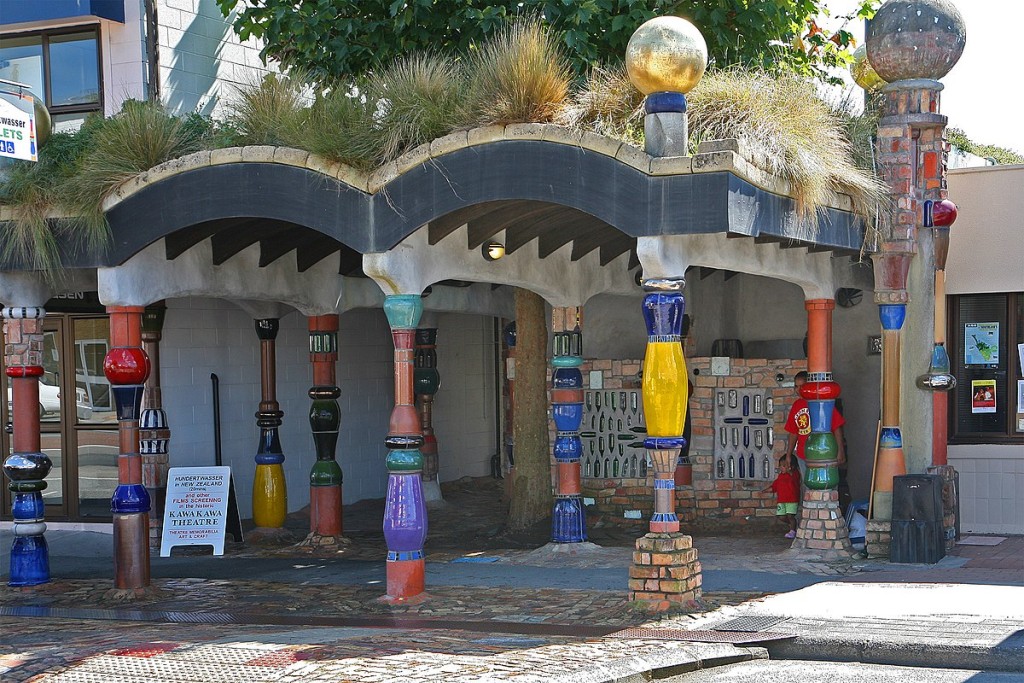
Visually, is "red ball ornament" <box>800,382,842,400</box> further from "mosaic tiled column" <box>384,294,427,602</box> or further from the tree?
"mosaic tiled column" <box>384,294,427,602</box>

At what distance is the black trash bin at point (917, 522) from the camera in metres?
9.70

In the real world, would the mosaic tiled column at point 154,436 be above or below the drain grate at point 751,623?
above

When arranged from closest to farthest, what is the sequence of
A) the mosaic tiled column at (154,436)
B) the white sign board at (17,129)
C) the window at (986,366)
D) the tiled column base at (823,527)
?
the white sign board at (17,129)
the tiled column base at (823,527)
the window at (986,366)
the mosaic tiled column at (154,436)

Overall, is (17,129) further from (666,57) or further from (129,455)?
(666,57)

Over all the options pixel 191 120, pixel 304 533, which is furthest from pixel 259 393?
pixel 191 120

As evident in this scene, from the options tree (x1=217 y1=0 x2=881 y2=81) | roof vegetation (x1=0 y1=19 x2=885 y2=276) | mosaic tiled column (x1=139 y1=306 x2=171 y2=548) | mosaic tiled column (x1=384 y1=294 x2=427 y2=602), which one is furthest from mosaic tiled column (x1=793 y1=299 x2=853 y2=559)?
mosaic tiled column (x1=139 y1=306 x2=171 y2=548)

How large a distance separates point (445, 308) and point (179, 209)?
3.92m

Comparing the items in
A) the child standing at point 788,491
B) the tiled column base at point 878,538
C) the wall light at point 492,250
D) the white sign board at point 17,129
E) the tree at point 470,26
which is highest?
the tree at point 470,26

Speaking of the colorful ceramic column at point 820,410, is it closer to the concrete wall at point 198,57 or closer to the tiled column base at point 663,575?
the tiled column base at point 663,575

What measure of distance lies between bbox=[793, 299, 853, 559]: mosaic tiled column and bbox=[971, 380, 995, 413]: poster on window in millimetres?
1904

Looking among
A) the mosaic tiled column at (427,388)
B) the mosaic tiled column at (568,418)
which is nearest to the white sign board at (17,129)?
the mosaic tiled column at (568,418)

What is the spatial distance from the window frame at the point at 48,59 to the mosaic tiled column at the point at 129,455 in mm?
3653

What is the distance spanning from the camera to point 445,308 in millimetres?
12672

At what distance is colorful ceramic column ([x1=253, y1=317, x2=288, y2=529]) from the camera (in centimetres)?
1221
